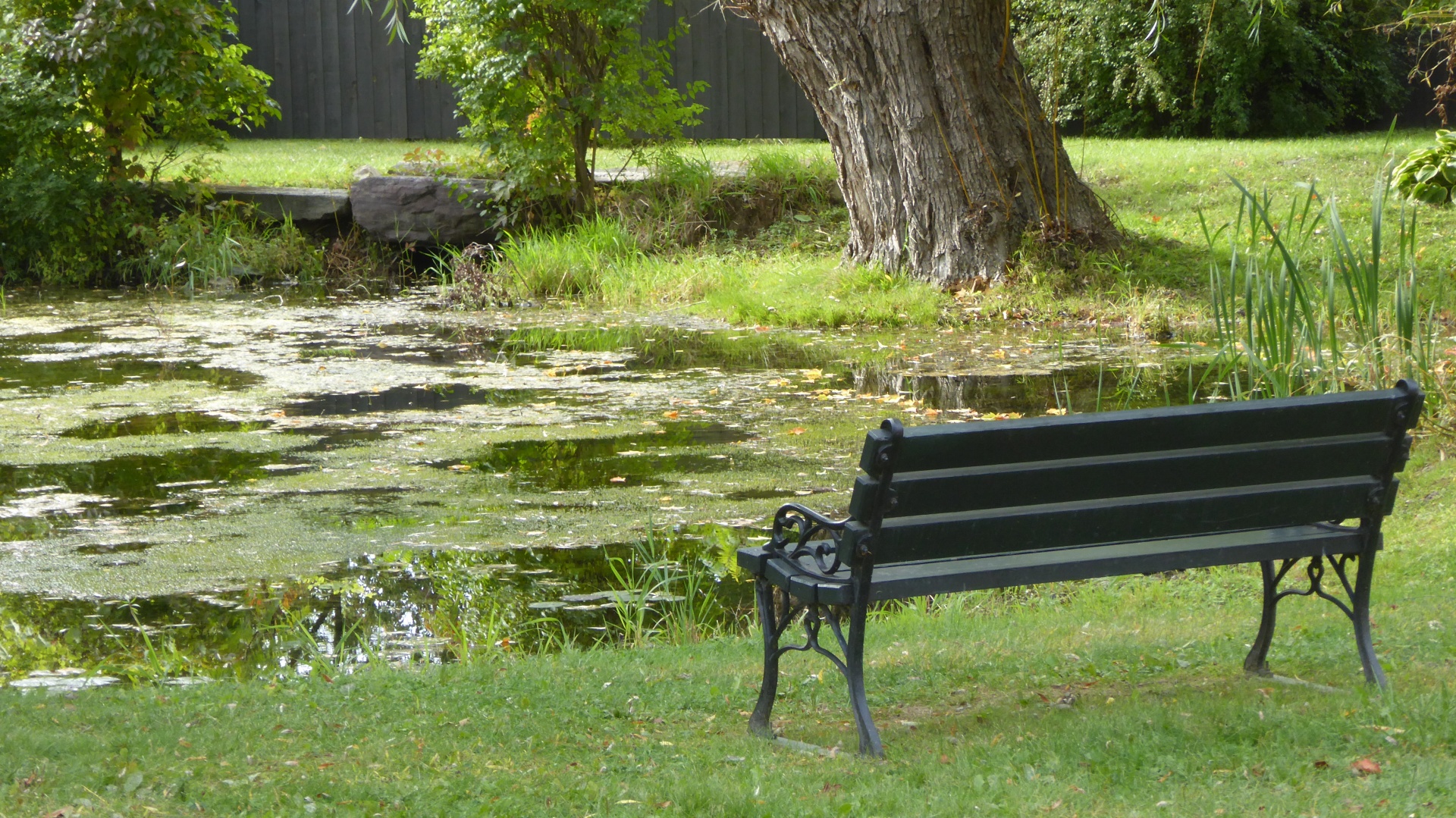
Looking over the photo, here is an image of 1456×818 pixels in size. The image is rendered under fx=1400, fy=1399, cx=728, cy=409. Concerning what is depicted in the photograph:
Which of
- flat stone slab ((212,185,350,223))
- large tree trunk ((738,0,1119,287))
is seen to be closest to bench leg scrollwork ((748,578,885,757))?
large tree trunk ((738,0,1119,287))

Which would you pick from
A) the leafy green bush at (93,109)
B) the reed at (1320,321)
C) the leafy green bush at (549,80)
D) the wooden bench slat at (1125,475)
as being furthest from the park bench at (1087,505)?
the leafy green bush at (93,109)

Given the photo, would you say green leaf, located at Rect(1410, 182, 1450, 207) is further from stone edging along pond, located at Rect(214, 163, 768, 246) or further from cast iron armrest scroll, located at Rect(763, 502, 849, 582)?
cast iron armrest scroll, located at Rect(763, 502, 849, 582)

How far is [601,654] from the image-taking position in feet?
12.8

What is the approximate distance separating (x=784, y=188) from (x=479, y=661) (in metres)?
9.89

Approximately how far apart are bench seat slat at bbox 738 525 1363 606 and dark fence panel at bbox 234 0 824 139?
15.9m

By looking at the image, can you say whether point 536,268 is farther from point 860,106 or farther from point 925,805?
point 925,805

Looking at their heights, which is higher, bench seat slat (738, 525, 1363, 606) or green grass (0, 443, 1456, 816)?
bench seat slat (738, 525, 1363, 606)

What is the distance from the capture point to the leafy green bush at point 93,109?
12.5m

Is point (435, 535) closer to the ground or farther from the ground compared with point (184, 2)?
closer to the ground

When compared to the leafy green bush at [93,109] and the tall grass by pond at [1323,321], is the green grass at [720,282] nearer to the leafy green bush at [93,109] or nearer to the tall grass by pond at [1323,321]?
the leafy green bush at [93,109]

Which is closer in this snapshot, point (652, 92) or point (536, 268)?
point (536, 268)

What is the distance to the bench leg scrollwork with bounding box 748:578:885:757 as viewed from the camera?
2.95m

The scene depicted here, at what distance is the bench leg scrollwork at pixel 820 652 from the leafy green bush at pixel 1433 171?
27.9 ft

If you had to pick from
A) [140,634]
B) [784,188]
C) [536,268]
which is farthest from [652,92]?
[140,634]
